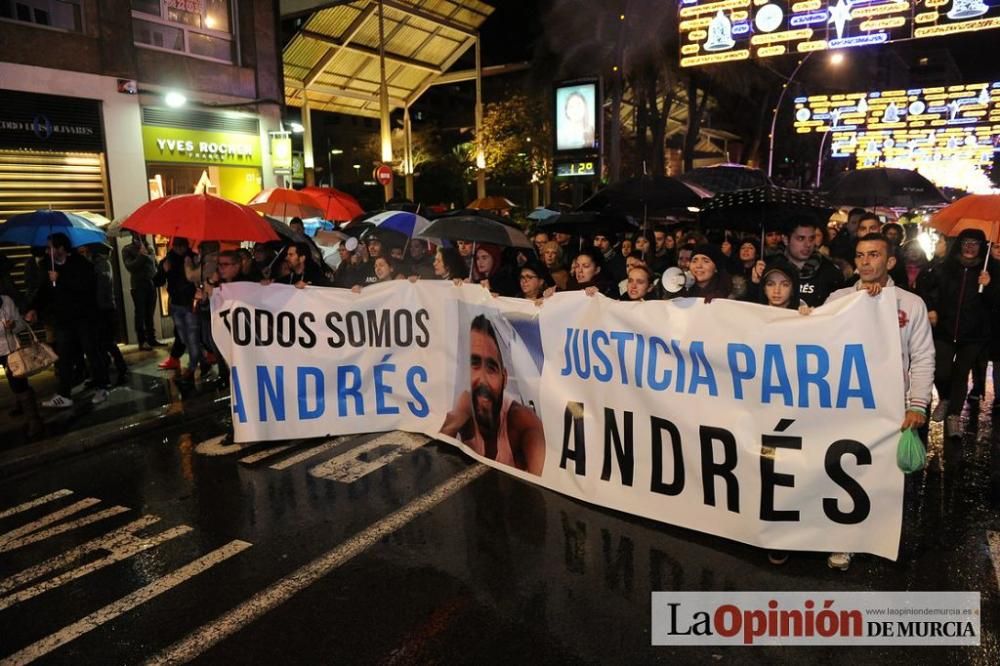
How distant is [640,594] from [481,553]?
993mm

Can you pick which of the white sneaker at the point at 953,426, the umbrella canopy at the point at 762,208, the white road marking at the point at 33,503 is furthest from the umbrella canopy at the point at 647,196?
the white road marking at the point at 33,503

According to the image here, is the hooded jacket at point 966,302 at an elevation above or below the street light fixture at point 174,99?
below

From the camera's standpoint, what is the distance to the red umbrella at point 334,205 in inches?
449

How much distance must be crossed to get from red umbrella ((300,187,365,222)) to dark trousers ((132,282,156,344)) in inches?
113

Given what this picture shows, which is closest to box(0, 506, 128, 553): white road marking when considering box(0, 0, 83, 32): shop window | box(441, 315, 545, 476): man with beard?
box(441, 315, 545, 476): man with beard

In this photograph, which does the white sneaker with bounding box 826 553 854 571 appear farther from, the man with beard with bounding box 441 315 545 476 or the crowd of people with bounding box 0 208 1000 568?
the man with beard with bounding box 441 315 545 476

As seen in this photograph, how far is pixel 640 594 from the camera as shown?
390 cm

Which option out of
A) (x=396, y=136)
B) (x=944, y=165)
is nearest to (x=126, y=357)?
(x=396, y=136)

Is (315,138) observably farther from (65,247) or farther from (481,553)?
(481,553)

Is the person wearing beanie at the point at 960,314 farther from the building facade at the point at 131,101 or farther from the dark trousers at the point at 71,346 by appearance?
the building facade at the point at 131,101

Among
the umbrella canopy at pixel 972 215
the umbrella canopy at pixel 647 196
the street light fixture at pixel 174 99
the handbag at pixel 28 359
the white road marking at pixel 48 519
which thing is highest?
the street light fixture at pixel 174 99

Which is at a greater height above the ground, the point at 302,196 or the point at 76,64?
the point at 76,64

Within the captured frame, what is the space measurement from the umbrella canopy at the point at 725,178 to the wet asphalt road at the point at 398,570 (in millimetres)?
5660

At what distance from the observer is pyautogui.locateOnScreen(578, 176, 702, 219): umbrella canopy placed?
356 inches
